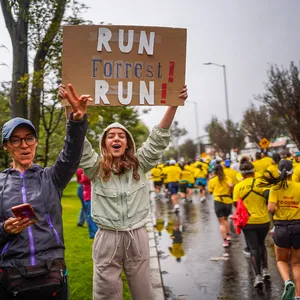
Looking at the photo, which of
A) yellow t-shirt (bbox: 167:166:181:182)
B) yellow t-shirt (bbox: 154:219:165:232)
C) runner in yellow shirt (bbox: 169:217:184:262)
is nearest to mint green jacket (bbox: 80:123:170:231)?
runner in yellow shirt (bbox: 169:217:184:262)

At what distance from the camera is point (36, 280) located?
2564mm

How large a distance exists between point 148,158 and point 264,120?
37.9 metres

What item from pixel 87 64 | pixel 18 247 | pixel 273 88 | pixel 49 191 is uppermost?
pixel 273 88

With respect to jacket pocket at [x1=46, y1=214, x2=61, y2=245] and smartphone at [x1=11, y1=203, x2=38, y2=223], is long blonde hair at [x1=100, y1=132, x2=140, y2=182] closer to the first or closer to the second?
jacket pocket at [x1=46, y1=214, x2=61, y2=245]

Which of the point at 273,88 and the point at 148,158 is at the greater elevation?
the point at 273,88

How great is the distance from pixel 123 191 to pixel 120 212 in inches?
7.1

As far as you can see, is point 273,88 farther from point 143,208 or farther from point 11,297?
point 11,297

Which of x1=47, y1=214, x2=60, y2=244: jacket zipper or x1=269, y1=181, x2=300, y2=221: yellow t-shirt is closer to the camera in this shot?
x1=47, y1=214, x2=60, y2=244: jacket zipper

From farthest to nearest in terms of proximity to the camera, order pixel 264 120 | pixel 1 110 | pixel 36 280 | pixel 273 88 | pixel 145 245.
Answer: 1. pixel 264 120
2. pixel 273 88
3. pixel 1 110
4. pixel 145 245
5. pixel 36 280

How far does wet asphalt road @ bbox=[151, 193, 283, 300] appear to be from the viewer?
6.25 m

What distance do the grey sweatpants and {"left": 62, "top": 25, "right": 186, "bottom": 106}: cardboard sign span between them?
1182 mm

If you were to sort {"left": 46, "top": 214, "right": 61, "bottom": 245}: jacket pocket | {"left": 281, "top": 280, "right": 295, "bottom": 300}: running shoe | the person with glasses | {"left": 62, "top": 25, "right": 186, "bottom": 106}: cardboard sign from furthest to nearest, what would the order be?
{"left": 281, "top": 280, "right": 295, "bottom": 300}: running shoe
{"left": 62, "top": 25, "right": 186, "bottom": 106}: cardboard sign
{"left": 46, "top": 214, "right": 61, "bottom": 245}: jacket pocket
the person with glasses

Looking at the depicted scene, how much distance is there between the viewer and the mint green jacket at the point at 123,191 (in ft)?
12.3

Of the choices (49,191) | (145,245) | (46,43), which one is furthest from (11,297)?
(46,43)
